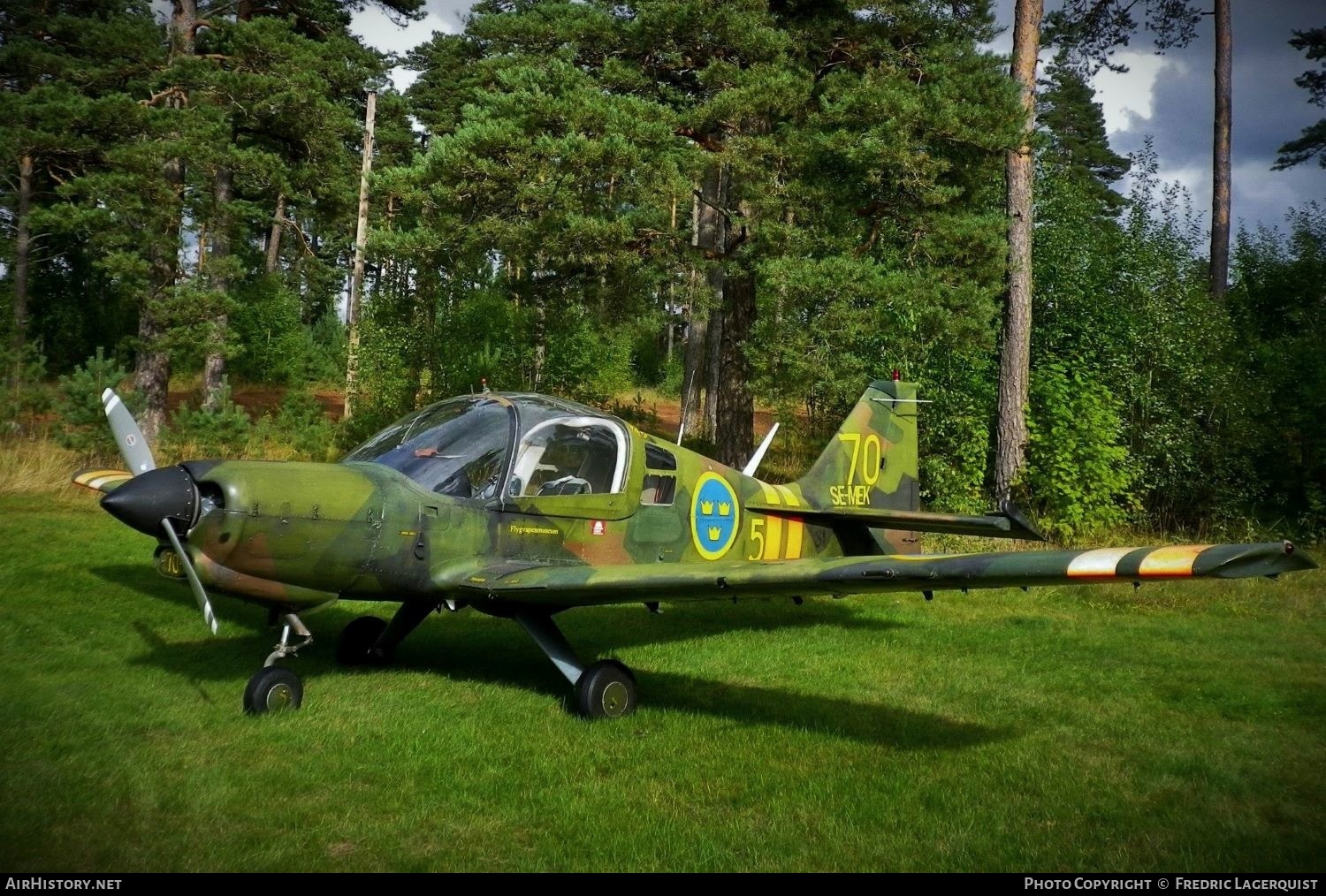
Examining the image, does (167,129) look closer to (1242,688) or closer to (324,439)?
(324,439)

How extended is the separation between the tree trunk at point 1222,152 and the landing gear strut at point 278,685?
20.4 meters

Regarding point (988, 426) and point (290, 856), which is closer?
point (290, 856)

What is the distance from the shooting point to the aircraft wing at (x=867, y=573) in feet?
15.0

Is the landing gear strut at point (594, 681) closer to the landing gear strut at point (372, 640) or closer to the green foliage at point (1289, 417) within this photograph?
the landing gear strut at point (372, 640)

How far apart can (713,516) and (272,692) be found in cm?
402

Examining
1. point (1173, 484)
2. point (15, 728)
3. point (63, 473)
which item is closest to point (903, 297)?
point (1173, 484)

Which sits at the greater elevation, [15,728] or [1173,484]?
[1173,484]

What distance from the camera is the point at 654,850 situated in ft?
15.6

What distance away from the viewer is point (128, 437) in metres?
7.27

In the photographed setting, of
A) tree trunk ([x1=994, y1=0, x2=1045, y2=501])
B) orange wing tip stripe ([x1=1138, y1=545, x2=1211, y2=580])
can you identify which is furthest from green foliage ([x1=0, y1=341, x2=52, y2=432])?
orange wing tip stripe ([x1=1138, y1=545, x2=1211, y2=580])

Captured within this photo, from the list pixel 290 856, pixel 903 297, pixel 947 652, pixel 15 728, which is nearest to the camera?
pixel 290 856

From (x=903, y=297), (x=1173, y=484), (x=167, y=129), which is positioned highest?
(x=167, y=129)

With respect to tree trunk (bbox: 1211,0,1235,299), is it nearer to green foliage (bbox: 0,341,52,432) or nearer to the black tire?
the black tire

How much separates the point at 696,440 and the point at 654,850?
1902 cm
